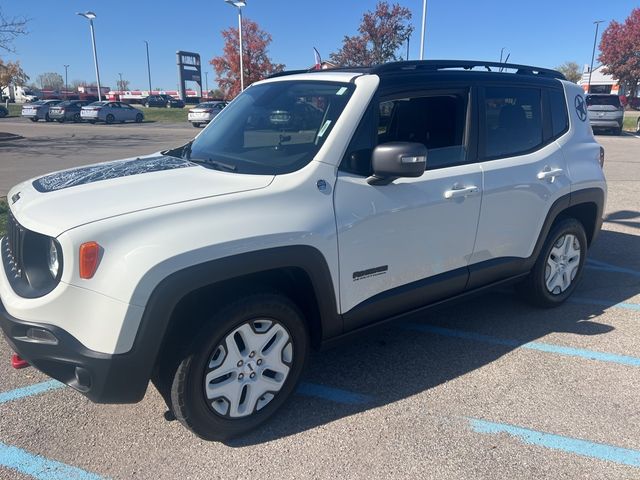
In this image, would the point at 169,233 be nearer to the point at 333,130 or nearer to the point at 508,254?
the point at 333,130

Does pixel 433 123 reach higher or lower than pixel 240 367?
higher

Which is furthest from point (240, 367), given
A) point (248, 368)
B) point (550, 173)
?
point (550, 173)

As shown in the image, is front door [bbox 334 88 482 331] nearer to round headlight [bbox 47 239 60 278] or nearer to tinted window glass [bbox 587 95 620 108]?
round headlight [bbox 47 239 60 278]

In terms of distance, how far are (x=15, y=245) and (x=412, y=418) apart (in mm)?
2302

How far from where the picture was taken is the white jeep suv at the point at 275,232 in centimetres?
233

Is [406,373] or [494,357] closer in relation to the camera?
[406,373]

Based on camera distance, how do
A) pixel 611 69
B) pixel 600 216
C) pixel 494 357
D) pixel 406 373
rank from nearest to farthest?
1. pixel 406 373
2. pixel 494 357
3. pixel 600 216
4. pixel 611 69

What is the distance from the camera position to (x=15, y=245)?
2.73 meters

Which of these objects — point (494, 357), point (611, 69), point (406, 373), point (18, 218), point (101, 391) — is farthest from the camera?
point (611, 69)

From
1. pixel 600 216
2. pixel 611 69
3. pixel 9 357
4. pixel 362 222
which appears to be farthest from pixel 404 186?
pixel 611 69

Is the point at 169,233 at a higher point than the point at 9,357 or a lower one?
→ higher

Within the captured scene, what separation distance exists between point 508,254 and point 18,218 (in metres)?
3.15

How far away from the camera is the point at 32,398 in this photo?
315cm

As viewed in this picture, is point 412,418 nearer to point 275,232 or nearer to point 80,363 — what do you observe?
point 275,232
